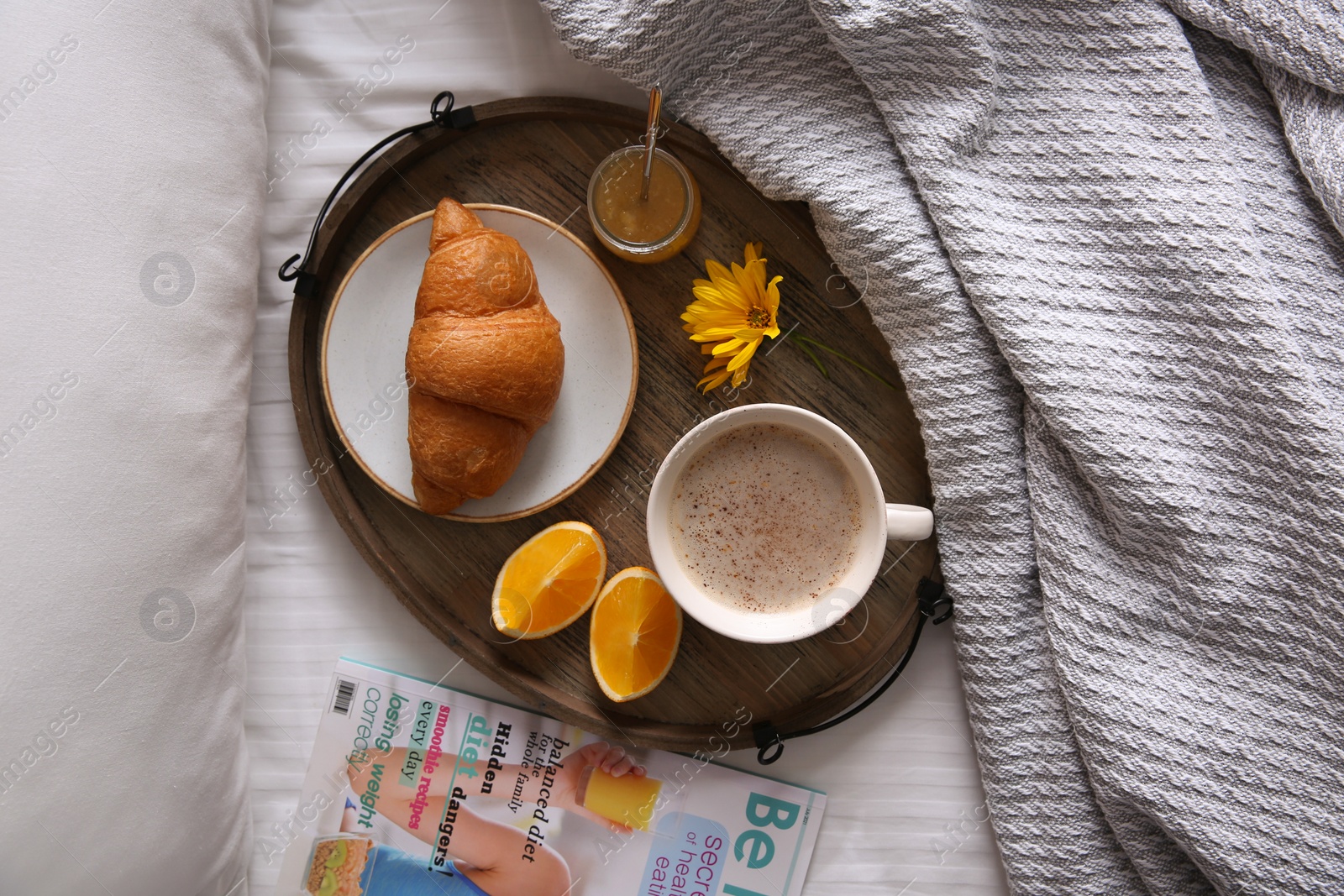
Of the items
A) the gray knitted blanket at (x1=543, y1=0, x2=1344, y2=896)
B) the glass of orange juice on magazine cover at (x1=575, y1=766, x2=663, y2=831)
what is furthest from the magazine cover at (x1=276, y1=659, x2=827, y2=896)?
the gray knitted blanket at (x1=543, y1=0, x2=1344, y2=896)

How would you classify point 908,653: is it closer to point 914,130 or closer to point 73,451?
point 914,130

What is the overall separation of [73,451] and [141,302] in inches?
8.1

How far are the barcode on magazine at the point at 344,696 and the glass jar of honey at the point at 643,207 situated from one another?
744 millimetres

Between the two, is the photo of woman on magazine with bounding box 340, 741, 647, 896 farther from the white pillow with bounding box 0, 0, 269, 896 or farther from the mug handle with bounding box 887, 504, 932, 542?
the mug handle with bounding box 887, 504, 932, 542

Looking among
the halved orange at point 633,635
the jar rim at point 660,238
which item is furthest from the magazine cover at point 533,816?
the jar rim at point 660,238

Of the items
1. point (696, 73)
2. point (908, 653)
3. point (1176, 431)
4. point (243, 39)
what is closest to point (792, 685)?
point (908, 653)

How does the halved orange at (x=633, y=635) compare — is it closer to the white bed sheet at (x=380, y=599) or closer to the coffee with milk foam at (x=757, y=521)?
the coffee with milk foam at (x=757, y=521)

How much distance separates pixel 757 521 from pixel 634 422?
23cm

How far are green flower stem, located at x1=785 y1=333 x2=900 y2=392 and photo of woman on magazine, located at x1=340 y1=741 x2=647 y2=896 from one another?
625 mm

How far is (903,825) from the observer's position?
1.12 meters

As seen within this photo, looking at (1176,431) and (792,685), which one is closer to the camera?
(1176,431)

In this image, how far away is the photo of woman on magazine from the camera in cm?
112

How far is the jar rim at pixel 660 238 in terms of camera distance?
1.02 m

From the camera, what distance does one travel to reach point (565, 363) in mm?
1054
